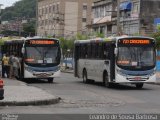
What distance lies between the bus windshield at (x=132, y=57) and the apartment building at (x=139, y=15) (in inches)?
1495

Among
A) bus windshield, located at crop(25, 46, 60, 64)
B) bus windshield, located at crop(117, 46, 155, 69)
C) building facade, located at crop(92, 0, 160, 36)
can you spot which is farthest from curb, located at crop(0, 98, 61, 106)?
building facade, located at crop(92, 0, 160, 36)

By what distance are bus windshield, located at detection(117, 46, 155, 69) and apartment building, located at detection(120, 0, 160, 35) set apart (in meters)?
38.0

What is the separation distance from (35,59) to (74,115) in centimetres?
1850

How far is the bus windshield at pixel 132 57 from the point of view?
28797mm

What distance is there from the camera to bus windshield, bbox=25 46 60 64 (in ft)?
112

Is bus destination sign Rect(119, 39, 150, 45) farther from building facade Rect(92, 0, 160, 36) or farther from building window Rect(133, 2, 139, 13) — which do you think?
building window Rect(133, 2, 139, 13)

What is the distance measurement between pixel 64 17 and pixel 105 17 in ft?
94.2

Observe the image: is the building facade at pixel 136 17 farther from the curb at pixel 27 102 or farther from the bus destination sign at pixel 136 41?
the curb at pixel 27 102

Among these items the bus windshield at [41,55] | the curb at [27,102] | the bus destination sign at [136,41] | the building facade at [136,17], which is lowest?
the curb at [27,102]

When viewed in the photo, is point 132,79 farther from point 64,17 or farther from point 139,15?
point 64,17

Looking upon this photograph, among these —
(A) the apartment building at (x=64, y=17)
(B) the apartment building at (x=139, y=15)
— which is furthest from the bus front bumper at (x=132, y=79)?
(A) the apartment building at (x=64, y=17)

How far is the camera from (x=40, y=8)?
117 m

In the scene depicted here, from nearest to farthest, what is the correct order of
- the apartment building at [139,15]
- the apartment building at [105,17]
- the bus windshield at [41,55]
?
the bus windshield at [41,55] → the apartment building at [139,15] → the apartment building at [105,17]

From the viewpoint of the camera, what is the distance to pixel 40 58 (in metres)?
34.2
